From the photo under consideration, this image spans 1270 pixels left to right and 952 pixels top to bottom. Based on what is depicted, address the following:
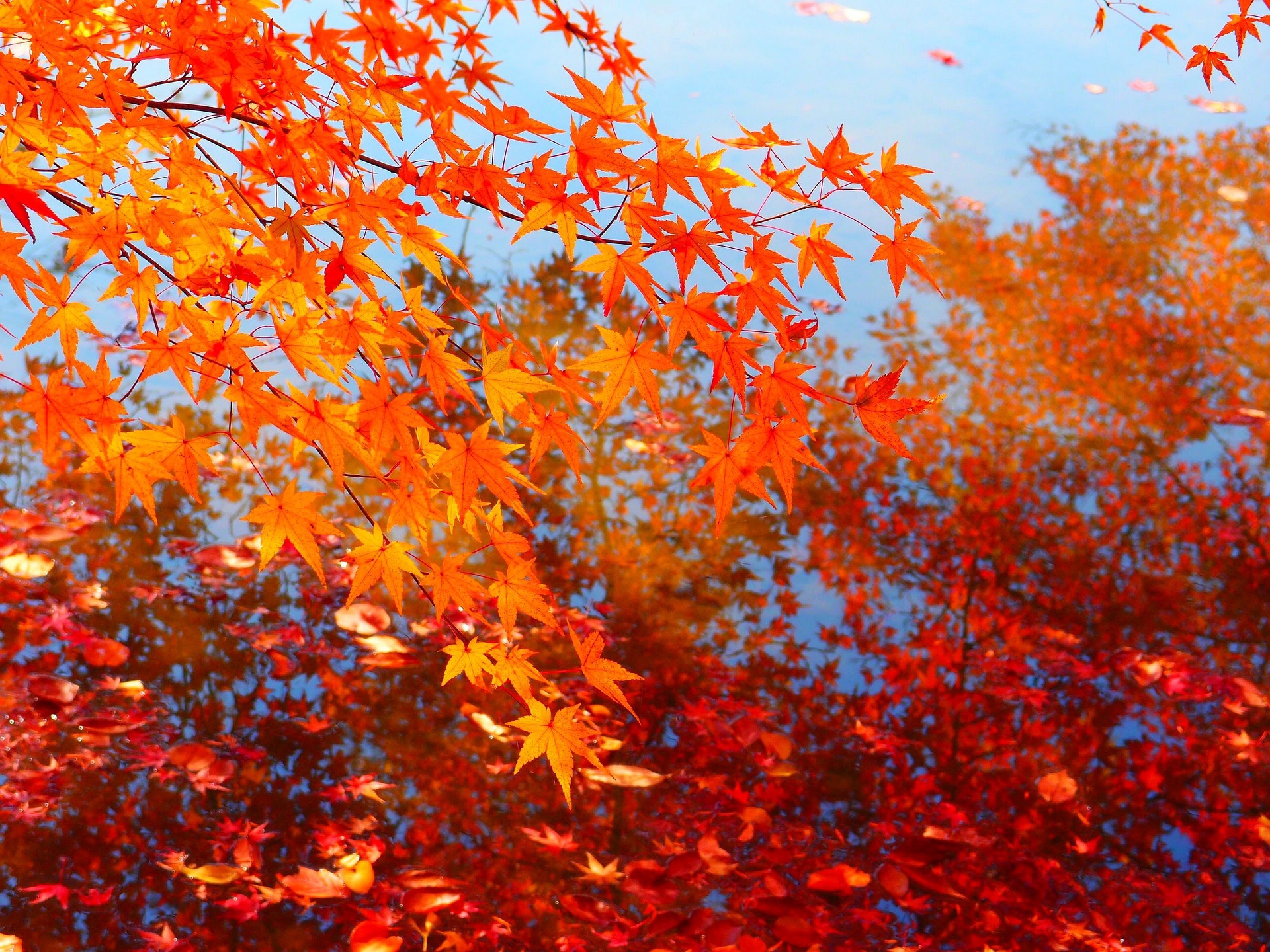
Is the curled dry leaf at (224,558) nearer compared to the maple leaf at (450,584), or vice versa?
the maple leaf at (450,584)

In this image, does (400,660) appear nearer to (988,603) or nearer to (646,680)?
(646,680)

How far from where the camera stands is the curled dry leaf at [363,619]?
379 centimetres

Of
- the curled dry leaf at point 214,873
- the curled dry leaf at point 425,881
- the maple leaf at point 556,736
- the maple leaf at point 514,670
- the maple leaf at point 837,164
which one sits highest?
the maple leaf at point 837,164

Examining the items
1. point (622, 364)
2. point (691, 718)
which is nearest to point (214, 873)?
point (691, 718)

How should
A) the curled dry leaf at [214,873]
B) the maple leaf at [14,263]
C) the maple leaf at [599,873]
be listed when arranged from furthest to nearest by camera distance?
the maple leaf at [599,873] → the curled dry leaf at [214,873] → the maple leaf at [14,263]

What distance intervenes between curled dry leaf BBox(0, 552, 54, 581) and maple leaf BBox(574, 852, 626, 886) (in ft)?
8.49

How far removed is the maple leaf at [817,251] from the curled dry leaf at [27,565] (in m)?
3.65

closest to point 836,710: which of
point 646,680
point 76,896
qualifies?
point 646,680

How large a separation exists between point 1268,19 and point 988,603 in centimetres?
296

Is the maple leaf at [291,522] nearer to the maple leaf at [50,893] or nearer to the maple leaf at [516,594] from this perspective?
the maple leaf at [516,594]

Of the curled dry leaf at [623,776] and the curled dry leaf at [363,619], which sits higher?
the curled dry leaf at [363,619]

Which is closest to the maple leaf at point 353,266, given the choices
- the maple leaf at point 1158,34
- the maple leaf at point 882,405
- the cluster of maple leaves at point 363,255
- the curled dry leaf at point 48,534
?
the cluster of maple leaves at point 363,255

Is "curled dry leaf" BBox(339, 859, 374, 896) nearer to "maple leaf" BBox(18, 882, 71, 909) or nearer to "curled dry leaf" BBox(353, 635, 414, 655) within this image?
"maple leaf" BBox(18, 882, 71, 909)

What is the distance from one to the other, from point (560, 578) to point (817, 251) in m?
3.05
